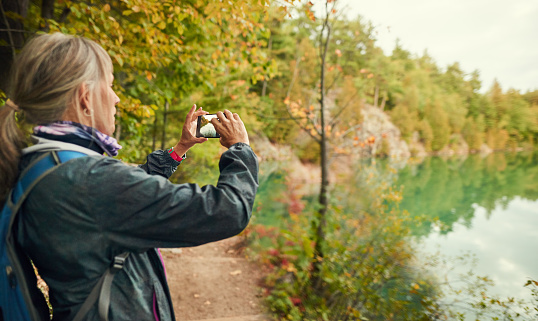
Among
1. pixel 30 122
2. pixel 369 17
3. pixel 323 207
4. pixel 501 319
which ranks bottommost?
pixel 501 319

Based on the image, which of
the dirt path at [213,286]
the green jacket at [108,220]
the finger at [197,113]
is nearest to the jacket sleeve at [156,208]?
the green jacket at [108,220]

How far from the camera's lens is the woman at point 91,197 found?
0.79 meters

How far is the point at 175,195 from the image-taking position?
0.82 m

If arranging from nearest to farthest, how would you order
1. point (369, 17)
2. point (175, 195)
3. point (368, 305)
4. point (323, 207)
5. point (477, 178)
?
1. point (175, 195)
2. point (368, 305)
3. point (323, 207)
4. point (369, 17)
5. point (477, 178)

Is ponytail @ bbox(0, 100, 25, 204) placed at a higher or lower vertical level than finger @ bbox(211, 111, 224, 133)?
lower

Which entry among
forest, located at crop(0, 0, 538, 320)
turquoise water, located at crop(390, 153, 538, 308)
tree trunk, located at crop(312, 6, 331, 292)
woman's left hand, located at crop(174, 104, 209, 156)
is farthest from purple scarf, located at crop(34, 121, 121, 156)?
turquoise water, located at crop(390, 153, 538, 308)

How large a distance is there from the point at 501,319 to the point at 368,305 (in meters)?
1.41

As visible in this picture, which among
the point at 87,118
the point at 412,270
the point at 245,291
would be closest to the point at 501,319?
the point at 412,270

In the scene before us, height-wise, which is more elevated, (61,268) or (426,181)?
(61,268)

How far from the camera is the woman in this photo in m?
0.79

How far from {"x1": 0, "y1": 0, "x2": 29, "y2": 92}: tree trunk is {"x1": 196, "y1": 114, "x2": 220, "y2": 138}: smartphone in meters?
2.78

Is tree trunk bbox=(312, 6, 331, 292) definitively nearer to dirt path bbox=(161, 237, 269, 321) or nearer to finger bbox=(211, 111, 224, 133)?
dirt path bbox=(161, 237, 269, 321)

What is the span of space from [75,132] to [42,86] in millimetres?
161

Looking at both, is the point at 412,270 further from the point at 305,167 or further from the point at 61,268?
the point at 305,167
